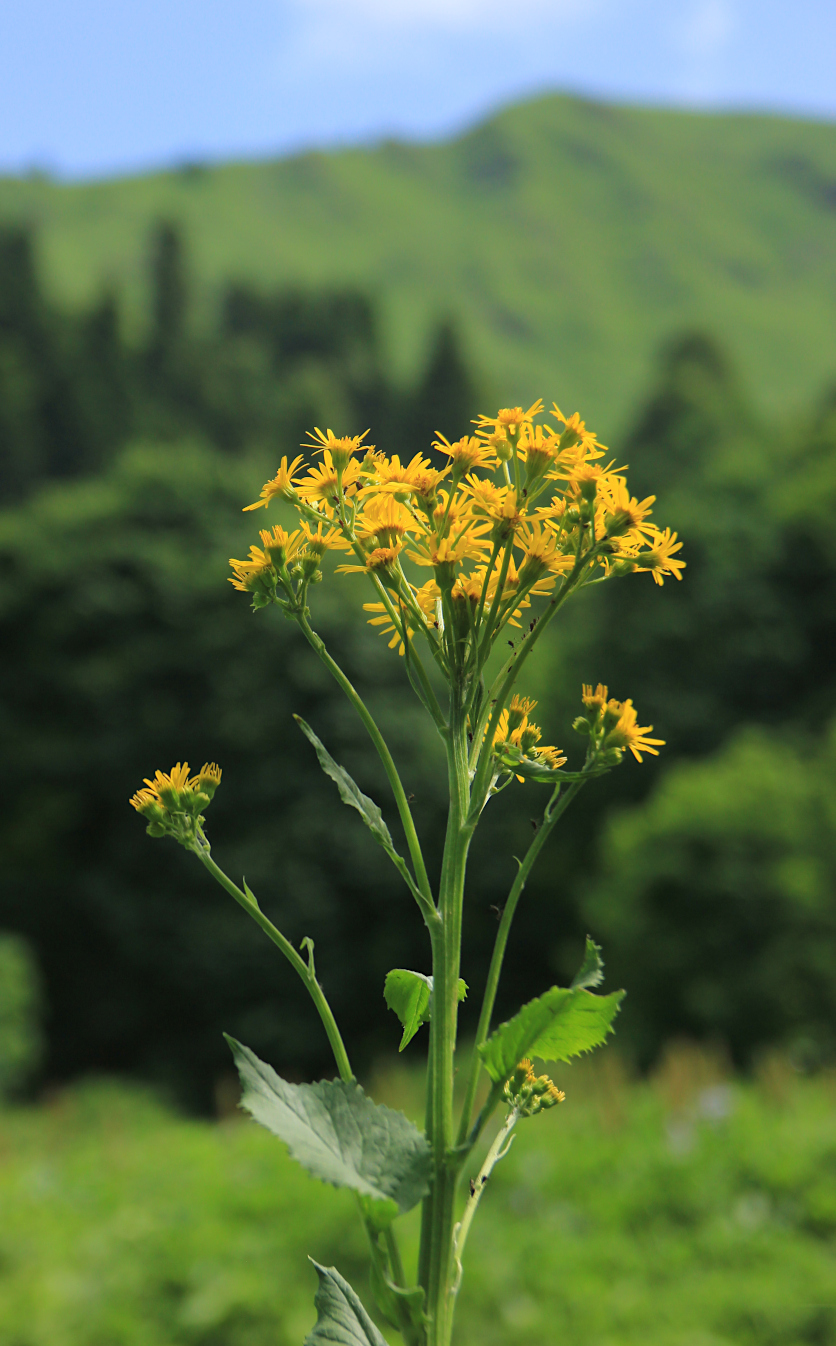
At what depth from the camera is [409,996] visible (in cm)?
96

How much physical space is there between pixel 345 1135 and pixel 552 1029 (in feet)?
0.62

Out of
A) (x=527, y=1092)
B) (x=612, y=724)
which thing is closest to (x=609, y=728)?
(x=612, y=724)

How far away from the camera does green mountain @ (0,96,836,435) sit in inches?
2078

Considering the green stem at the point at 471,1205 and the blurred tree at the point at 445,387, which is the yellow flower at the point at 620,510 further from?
the blurred tree at the point at 445,387

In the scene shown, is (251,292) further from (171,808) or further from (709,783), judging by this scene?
(171,808)

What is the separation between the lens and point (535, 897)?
1712cm

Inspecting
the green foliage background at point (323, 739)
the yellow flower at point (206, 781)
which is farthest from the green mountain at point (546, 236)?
the yellow flower at point (206, 781)

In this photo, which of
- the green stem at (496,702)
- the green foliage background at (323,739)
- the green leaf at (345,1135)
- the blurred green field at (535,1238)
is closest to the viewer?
the green leaf at (345,1135)

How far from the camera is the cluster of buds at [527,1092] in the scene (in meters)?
0.93

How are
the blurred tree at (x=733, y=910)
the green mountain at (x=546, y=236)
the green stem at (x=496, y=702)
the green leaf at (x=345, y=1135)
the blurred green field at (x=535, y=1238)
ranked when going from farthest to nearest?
1. the green mountain at (x=546, y=236)
2. the blurred tree at (x=733, y=910)
3. the blurred green field at (x=535, y=1238)
4. the green stem at (x=496, y=702)
5. the green leaf at (x=345, y=1135)

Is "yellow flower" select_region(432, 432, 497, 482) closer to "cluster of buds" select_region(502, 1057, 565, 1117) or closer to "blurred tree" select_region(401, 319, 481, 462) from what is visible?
"cluster of buds" select_region(502, 1057, 565, 1117)

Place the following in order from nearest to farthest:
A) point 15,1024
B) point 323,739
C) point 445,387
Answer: point 15,1024 → point 323,739 → point 445,387

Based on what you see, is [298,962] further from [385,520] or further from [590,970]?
[385,520]

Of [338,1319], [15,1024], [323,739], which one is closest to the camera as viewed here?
[338,1319]
